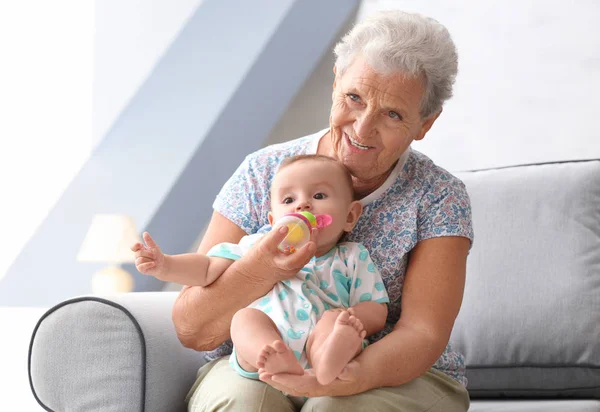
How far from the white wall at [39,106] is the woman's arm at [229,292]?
291 centimetres

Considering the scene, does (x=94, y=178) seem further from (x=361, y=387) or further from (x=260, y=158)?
(x=361, y=387)

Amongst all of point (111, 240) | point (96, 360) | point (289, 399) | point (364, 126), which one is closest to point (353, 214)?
point (364, 126)

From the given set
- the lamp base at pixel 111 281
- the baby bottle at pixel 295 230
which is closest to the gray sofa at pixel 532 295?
the baby bottle at pixel 295 230

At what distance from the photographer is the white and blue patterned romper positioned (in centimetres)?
170

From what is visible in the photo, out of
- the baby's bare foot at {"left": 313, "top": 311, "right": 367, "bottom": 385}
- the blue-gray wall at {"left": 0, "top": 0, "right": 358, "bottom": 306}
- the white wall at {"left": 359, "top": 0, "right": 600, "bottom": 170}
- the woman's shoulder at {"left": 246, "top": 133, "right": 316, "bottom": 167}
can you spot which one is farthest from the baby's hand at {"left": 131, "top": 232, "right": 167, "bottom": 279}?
the blue-gray wall at {"left": 0, "top": 0, "right": 358, "bottom": 306}

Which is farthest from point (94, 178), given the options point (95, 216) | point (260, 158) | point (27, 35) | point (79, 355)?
point (79, 355)

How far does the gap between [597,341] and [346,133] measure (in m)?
0.91

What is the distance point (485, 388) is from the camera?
210cm

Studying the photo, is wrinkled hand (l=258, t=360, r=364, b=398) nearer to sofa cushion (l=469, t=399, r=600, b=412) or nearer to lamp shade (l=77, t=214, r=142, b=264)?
sofa cushion (l=469, t=399, r=600, b=412)

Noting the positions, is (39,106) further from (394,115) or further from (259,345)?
(259,345)

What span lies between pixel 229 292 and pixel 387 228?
0.40 m

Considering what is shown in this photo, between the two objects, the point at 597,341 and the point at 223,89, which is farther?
the point at 223,89

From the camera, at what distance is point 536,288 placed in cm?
210

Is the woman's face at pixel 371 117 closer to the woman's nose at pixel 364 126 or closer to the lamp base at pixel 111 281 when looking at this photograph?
the woman's nose at pixel 364 126
